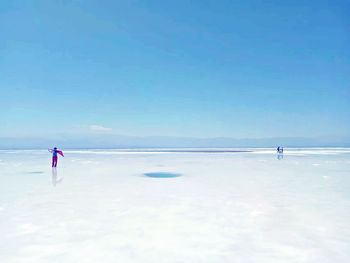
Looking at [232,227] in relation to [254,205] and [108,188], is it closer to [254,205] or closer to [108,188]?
[254,205]

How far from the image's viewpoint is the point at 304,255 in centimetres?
427

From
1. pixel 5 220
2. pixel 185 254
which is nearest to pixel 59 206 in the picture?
pixel 5 220

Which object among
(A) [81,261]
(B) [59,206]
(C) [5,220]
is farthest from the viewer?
(B) [59,206]

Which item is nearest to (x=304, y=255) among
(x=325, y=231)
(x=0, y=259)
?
(x=325, y=231)

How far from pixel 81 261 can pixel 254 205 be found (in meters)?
4.92

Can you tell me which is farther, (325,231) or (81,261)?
(325,231)

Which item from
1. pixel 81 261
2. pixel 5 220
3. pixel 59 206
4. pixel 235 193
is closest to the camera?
pixel 81 261

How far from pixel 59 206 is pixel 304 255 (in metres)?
5.99

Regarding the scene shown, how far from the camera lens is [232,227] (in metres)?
5.66

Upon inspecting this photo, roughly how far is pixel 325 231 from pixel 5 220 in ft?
21.9

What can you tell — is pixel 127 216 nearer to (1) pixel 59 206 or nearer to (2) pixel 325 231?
(1) pixel 59 206

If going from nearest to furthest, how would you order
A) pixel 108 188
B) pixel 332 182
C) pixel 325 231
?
pixel 325 231, pixel 108 188, pixel 332 182

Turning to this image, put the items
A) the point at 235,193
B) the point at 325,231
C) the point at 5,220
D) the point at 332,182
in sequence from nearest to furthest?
the point at 325,231
the point at 5,220
the point at 235,193
the point at 332,182

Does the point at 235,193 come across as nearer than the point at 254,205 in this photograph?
No
